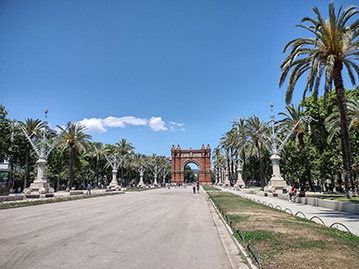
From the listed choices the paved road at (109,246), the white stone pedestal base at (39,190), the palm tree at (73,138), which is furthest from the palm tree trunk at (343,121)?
the palm tree at (73,138)

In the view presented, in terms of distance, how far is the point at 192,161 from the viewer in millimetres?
97562

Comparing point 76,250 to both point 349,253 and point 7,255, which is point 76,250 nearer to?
point 7,255

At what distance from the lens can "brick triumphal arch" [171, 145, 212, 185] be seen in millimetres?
95250

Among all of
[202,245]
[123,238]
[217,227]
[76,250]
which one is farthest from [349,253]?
[76,250]

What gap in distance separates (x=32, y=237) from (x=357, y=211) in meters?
14.3

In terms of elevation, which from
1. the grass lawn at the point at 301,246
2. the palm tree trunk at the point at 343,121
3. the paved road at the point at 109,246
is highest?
the palm tree trunk at the point at 343,121

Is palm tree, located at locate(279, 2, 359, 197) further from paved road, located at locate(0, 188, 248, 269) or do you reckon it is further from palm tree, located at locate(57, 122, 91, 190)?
palm tree, located at locate(57, 122, 91, 190)

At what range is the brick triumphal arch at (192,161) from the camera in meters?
95.2

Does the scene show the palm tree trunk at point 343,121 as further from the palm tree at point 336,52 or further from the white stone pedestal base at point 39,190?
the white stone pedestal base at point 39,190

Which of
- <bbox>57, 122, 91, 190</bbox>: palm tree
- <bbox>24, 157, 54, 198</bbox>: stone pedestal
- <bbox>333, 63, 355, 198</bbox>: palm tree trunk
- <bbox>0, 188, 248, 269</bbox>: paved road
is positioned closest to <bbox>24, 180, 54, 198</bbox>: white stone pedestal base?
<bbox>24, 157, 54, 198</bbox>: stone pedestal

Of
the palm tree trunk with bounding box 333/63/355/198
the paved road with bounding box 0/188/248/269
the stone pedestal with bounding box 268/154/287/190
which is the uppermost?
the palm tree trunk with bounding box 333/63/355/198

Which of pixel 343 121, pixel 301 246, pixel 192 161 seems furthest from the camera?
pixel 192 161

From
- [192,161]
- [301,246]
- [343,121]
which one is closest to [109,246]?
[301,246]

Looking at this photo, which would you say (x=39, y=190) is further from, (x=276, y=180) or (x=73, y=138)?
(x=276, y=180)
